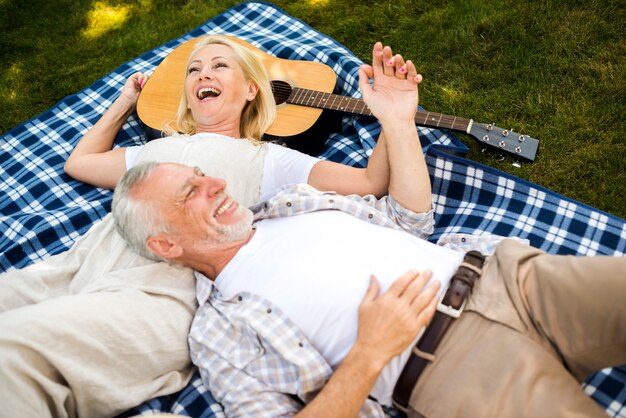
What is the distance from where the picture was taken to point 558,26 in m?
3.82

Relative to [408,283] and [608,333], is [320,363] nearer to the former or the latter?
[408,283]

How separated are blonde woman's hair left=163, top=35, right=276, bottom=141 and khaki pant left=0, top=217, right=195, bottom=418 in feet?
3.42

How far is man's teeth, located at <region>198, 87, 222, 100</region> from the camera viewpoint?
10.2ft

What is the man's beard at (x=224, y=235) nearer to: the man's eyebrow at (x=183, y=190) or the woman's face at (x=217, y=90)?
the man's eyebrow at (x=183, y=190)

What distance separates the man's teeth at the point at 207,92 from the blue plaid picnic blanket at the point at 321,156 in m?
0.71

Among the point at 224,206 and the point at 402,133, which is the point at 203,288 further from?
the point at 402,133

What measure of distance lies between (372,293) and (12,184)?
2.57m

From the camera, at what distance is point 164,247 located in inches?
90.2

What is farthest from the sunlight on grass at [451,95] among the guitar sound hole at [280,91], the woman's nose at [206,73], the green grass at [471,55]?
the woman's nose at [206,73]

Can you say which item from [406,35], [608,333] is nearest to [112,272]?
[608,333]

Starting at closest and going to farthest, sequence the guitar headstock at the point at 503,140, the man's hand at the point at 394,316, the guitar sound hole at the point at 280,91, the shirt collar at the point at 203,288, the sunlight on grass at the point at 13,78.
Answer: the man's hand at the point at 394,316, the shirt collar at the point at 203,288, the guitar headstock at the point at 503,140, the guitar sound hole at the point at 280,91, the sunlight on grass at the point at 13,78

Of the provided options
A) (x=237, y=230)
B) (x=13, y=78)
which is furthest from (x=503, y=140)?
(x=13, y=78)

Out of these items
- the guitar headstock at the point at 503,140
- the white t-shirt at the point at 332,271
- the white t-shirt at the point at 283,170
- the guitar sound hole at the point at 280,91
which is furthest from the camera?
the guitar sound hole at the point at 280,91

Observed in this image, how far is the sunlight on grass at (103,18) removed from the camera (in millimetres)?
5031
